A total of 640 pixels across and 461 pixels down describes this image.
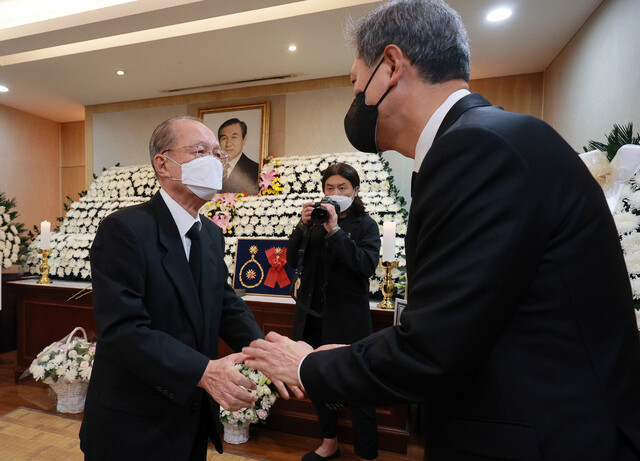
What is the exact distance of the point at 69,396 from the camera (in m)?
3.22

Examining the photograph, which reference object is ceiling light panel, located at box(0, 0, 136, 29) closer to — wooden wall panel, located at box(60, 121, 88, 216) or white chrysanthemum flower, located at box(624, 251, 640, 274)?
wooden wall panel, located at box(60, 121, 88, 216)

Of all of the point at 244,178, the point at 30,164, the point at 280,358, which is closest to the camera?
the point at 280,358

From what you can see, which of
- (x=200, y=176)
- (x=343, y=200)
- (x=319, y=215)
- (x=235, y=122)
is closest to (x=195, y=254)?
(x=200, y=176)

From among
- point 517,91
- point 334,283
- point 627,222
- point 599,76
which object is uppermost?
point 517,91

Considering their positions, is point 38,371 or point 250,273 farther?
point 250,273

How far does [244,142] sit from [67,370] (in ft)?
12.7

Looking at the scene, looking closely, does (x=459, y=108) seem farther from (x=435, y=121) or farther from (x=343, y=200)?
(x=343, y=200)

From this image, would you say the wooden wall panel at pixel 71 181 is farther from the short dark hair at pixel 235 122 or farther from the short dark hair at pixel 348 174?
the short dark hair at pixel 348 174

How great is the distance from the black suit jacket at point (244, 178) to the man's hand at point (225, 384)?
480 cm

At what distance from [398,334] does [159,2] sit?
417 cm

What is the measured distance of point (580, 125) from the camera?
405 centimetres

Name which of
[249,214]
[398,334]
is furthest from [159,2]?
[398,334]

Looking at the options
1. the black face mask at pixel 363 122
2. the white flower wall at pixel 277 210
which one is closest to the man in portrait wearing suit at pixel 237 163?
the white flower wall at pixel 277 210

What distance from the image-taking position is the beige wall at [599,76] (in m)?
3.07
